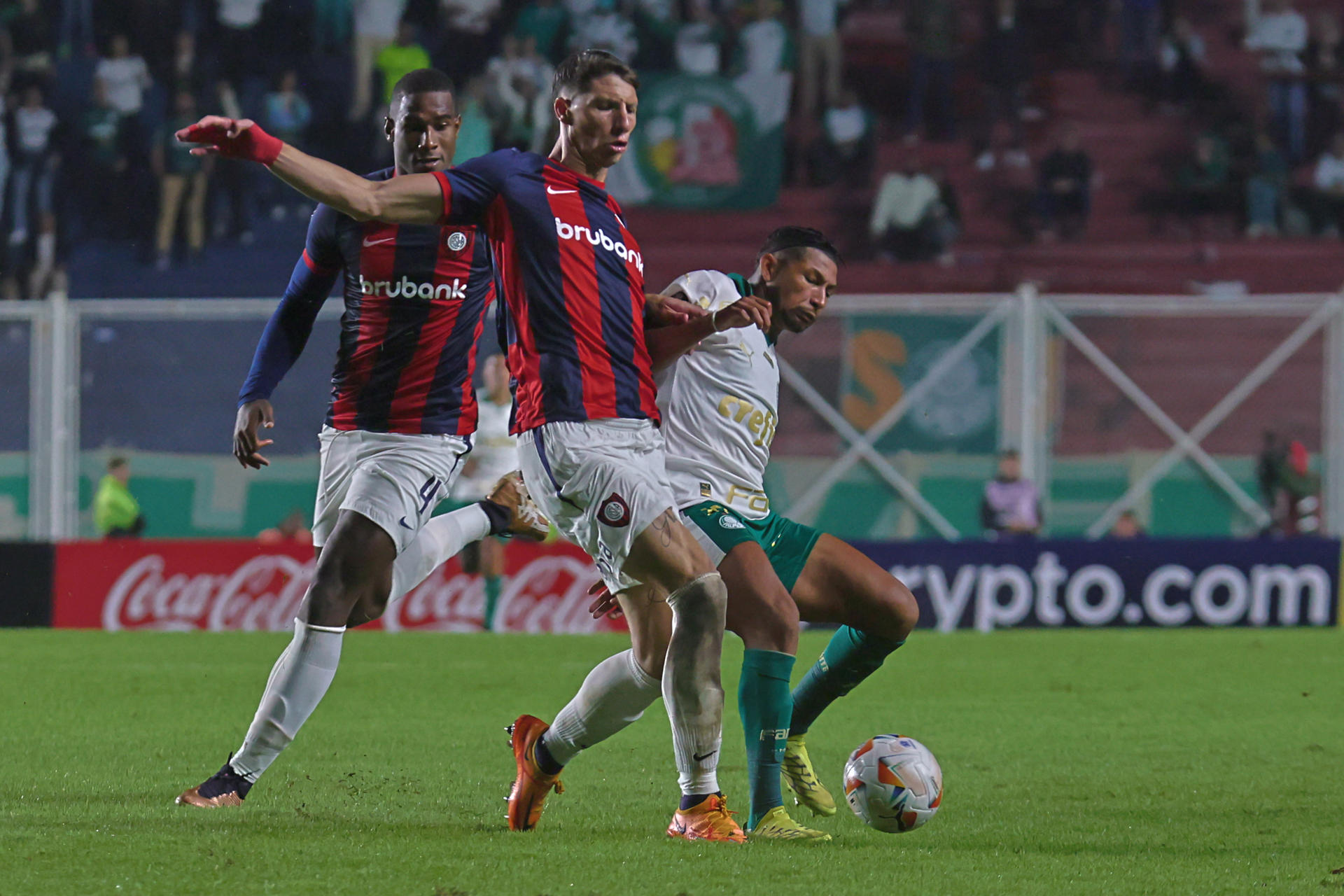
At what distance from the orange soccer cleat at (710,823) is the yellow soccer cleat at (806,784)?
0.82m

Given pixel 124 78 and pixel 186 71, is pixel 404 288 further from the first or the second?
pixel 124 78

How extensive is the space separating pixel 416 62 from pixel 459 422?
45.7ft

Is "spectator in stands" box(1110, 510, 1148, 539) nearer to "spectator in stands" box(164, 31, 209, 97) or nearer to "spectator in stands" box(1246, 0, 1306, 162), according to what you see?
"spectator in stands" box(1246, 0, 1306, 162)

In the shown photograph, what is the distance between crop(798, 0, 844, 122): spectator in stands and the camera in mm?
19453

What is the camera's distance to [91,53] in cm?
1920

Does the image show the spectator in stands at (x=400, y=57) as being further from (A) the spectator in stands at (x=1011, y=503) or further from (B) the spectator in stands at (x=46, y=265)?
(A) the spectator in stands at (x=1011, y=503)

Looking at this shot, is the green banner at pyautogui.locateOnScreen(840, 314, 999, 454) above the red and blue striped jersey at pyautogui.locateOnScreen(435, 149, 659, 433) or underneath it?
underneath

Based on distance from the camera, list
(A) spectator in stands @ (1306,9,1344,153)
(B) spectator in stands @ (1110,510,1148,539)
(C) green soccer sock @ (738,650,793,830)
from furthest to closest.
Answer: (A) spectator in stands @ (1306,9,1344,153) < (B) spectator in stands @ (1110,510,1148,539) < (C) green soccer sock @ (738,650,793,830)

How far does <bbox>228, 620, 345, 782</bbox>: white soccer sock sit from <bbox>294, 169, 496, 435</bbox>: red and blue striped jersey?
81 centimetres

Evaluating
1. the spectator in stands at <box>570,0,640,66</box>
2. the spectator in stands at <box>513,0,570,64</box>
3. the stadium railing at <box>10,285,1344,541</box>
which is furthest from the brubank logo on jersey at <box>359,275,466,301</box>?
the spectator in stands at <box>570,0,640,66</box>

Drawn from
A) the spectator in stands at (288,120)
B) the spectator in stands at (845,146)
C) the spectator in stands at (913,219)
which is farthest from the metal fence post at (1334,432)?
the spectator in stands at (288,120)

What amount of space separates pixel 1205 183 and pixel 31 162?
1236cm

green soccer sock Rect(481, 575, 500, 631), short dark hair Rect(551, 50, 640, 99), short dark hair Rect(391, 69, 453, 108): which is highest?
short dark hair Rect(391, 69, 453, 108)

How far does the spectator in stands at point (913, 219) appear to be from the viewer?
18125mm
